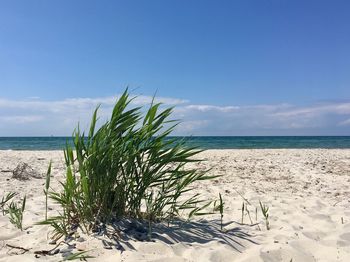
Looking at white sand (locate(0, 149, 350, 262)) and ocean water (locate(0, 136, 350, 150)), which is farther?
ocean water (locate(0, 136, 350, 150))

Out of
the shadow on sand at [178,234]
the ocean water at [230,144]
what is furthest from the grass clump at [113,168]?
the ocean water at [230,144]

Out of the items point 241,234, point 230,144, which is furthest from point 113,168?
point 230,144

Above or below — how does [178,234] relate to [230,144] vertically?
below

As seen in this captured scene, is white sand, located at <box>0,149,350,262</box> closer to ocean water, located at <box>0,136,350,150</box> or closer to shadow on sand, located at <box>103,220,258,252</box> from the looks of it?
shadow on sand, located at <box>103,220,258,252</box>

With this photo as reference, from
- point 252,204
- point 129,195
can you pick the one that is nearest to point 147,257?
point 129,195

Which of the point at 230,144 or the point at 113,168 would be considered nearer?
the point at 113,168

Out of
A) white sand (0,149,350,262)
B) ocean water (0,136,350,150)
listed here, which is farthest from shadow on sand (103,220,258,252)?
ocean water (0,136,350,150)

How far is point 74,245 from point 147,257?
1.93ft

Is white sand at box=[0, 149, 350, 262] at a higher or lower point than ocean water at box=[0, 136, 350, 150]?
lower

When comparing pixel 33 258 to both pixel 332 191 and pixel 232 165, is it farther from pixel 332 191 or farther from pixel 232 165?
pixel 232 165

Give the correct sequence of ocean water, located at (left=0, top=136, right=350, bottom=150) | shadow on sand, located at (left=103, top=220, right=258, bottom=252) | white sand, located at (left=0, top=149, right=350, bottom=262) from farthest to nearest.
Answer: ocean water, located at (left=0, top=136, right=350, bottom=150) < shadow on sand, located at (left=103, top=220, right=258, bottom=252) < white sand, located at (left=0, top=149, right=350, bottom=262)

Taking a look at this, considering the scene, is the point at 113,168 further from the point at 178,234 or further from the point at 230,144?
the point at 230,144

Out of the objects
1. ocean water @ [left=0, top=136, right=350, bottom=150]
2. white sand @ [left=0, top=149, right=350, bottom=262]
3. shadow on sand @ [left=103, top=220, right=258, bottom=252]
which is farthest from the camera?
ocean water @ [left=0, top=136, right=350, bottom=150]

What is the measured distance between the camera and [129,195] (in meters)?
3.15
